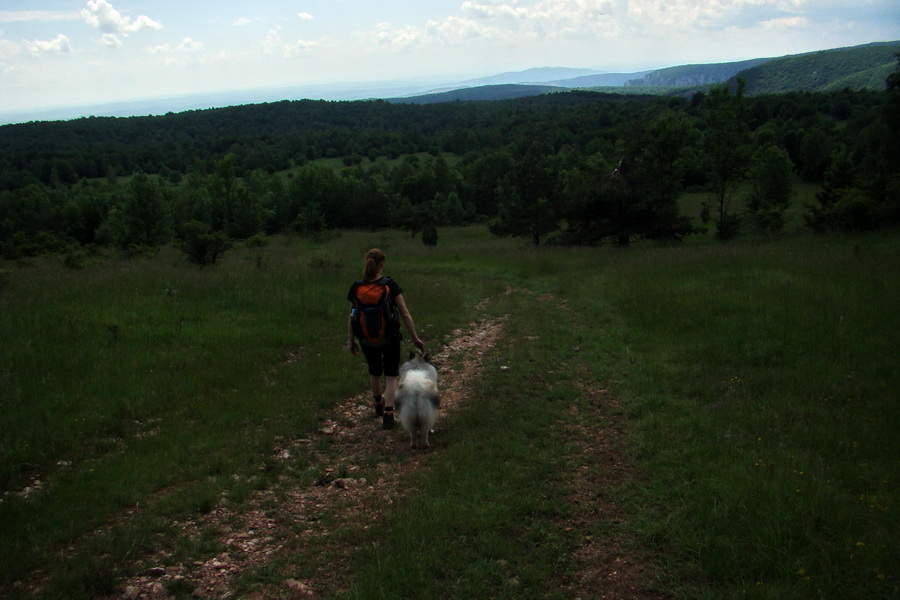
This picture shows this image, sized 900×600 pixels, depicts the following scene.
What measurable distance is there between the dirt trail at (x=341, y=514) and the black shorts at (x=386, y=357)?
2.44ft

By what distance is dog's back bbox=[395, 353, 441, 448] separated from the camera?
5.92 m

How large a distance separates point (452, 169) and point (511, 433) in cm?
8410

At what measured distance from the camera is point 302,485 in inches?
210

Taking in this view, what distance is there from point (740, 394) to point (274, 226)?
233 ft

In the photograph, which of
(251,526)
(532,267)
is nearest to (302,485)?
(251,526)

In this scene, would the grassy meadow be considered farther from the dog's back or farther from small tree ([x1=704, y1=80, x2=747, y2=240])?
small tree ([x1=704, y1=80, x2=747, y2=240])

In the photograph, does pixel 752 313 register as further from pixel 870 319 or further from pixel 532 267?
pixel 532 267

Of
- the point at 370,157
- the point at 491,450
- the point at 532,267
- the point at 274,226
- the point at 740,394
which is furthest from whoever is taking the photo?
the point at 370,157

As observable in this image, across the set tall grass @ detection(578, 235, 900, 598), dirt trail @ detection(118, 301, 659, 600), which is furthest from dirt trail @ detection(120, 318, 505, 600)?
tall grass @ detection(578, 235, 900, 598)

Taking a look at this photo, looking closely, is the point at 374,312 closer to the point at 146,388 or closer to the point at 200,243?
the point at 146,388

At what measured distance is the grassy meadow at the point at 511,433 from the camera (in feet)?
12.3

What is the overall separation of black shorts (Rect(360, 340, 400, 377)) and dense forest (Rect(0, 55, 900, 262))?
14451mm

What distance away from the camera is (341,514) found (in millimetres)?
4762

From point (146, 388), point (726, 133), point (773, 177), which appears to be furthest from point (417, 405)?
point (773, 177)
